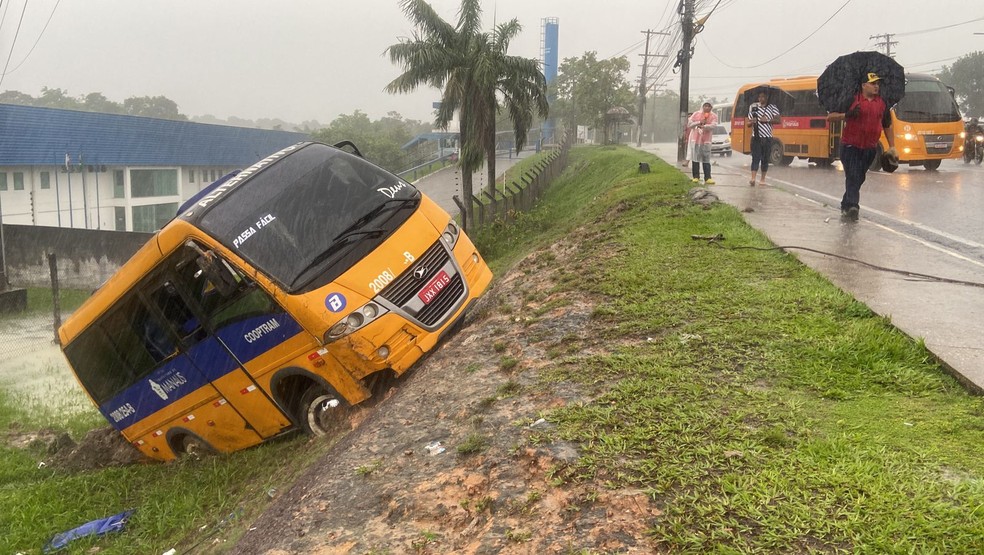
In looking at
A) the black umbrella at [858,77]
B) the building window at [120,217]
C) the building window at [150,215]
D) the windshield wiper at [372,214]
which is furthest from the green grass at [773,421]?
the building window at [150,215]

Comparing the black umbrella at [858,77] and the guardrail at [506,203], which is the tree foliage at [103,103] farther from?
the black umbrella at [858,77]

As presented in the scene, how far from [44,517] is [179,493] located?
1.14 m

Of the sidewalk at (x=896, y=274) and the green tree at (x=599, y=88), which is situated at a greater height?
the green tree at (x=599, y=88)

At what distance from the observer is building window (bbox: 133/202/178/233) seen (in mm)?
32469

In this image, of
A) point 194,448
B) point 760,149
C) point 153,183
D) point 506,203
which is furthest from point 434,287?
point 153,183

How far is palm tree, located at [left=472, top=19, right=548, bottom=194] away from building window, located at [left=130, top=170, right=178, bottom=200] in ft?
61.6

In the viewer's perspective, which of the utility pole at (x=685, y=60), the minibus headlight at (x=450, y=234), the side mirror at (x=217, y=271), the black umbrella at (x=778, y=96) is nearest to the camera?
the side mirror at (x=217, y=271)

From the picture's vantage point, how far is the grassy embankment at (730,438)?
2738 mm

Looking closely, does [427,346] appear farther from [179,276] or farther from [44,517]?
[44,517]

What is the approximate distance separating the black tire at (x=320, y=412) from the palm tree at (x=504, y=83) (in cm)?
1586

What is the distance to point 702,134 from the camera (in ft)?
43.1

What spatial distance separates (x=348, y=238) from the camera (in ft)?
20.8

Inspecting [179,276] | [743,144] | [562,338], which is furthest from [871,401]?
[743,144]

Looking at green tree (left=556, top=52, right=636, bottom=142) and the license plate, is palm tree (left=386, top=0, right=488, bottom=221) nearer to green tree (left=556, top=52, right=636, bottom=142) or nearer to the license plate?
the license plate
